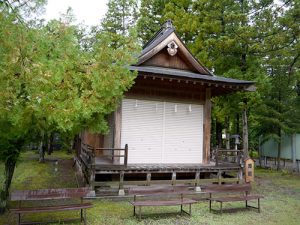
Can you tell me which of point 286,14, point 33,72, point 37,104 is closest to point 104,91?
point 37,104

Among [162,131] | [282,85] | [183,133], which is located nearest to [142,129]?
[162,131]

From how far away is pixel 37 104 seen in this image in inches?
179

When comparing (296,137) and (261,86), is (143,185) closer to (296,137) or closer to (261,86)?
(261,86)

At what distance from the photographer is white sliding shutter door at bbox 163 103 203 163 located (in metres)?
12.3

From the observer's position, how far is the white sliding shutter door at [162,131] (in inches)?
460

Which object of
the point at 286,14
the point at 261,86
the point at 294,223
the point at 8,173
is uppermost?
the point at 286,14

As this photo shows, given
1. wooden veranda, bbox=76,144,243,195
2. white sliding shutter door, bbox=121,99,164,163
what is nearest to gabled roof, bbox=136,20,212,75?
white sliding shutter door, bbox=121,99,164,163

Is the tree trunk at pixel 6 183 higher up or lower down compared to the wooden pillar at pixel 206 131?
lower down

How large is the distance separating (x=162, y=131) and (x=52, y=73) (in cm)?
816

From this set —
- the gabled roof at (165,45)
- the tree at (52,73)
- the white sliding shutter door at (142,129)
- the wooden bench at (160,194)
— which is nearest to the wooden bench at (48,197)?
the wooden bench at (160,194)

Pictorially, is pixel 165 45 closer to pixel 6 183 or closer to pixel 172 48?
pixel 172 48

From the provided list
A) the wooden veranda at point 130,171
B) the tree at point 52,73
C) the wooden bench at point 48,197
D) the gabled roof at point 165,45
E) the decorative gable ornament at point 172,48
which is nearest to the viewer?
the tree at point 52,73

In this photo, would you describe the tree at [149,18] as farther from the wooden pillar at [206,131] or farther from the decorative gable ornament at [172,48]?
the wooden pillar at [206,131]

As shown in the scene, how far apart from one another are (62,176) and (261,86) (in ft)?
39.9
